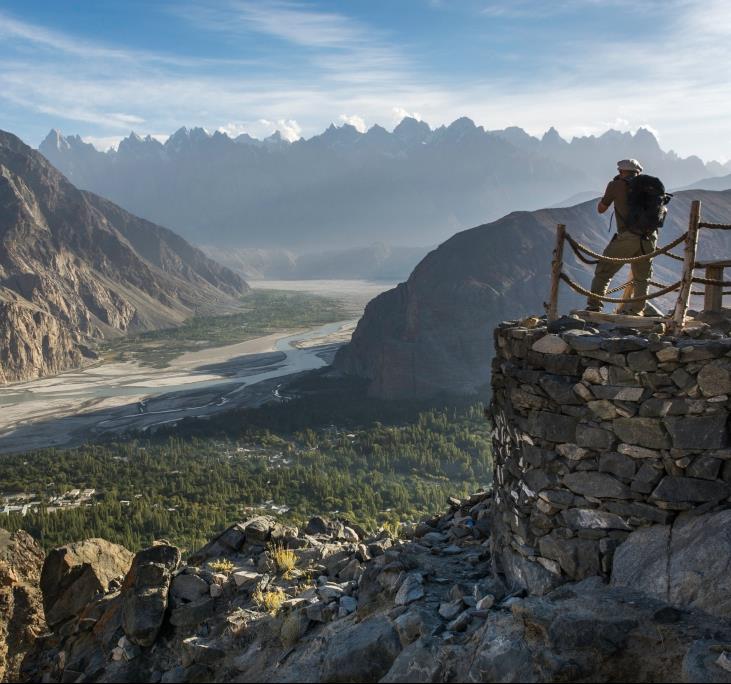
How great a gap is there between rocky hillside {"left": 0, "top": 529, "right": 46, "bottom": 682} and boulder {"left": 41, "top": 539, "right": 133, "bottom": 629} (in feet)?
0.80

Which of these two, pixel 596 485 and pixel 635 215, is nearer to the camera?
pixel 596 485

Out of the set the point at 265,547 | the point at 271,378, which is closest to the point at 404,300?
the point at 271,378

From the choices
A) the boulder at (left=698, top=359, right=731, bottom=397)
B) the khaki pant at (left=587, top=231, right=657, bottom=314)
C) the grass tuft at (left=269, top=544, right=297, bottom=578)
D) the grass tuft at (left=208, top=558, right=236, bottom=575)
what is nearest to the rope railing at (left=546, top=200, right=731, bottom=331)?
the khaki pant at (left=587, top=231, right=657, bottom=314)

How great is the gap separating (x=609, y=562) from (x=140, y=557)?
854 centimetres

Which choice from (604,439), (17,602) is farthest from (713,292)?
(17,602)

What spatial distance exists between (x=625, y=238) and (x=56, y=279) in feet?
541

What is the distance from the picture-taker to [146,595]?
10.6 metres

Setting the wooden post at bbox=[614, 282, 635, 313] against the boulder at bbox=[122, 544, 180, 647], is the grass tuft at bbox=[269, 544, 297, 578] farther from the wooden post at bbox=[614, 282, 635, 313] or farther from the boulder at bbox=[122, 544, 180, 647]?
the wooden post at bbox=[614, 282, 635, 313]

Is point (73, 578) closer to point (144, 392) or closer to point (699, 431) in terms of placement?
point (699, 431)

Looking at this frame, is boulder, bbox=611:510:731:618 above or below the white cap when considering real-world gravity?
below

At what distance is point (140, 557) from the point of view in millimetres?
12086

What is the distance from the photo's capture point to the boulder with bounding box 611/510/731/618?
658 cm

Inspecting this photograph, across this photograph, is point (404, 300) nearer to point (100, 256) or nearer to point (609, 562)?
point (609, 562)

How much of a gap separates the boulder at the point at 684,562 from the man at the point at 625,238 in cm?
452
